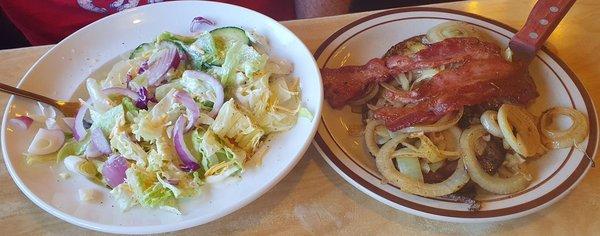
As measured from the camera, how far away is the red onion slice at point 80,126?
1.28m

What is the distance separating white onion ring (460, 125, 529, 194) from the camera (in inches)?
47.8

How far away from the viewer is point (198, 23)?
4.90 ft

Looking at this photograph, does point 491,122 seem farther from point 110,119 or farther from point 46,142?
point 46,142

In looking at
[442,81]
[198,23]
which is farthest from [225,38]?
[442,81]

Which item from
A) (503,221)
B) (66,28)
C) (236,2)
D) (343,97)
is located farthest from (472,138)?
(66,28)

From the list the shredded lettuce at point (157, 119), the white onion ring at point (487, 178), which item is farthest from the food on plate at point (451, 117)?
the shredded lettuce at point (157, 119)

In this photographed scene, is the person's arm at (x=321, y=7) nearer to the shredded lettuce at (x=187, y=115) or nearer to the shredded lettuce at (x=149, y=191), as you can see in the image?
the shredded lettuce at (x=187, y=115)

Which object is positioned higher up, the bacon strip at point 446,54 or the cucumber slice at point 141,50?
the bacon strip at point 446,54

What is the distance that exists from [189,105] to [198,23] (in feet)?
1.06

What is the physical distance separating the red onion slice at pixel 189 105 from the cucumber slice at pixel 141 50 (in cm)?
22

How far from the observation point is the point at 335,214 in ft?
4.12

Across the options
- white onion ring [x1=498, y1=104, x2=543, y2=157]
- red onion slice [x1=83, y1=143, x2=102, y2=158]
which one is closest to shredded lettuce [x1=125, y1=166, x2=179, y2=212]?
red onion slice [x1=83, y1=143, x2=102, y2=158]

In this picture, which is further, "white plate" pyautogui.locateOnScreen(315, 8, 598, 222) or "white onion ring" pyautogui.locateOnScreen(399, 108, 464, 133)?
"white onion ring" pyautogui.locateOnScreen(399, 108, 464, 133)

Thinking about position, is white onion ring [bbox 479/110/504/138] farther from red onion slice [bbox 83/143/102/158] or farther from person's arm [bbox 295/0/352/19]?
red onion slice [bbox 83/143/102/158]
